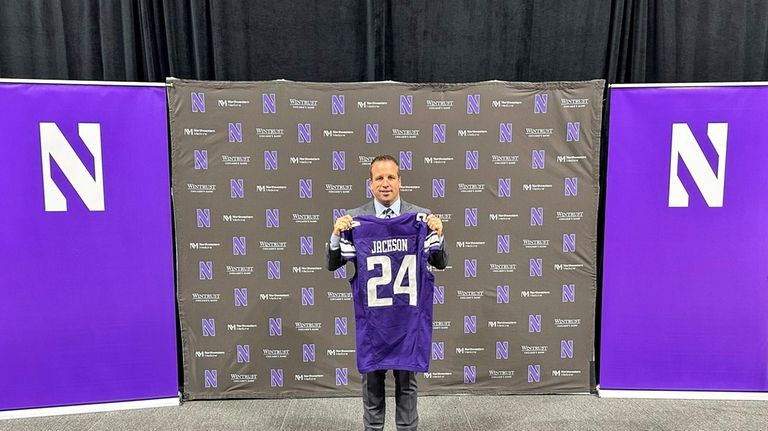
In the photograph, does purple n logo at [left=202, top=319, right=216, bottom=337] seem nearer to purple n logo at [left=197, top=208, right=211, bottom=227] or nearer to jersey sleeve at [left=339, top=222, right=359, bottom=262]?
purple n logo at [left=197, top=208, right=211, bottom=227]

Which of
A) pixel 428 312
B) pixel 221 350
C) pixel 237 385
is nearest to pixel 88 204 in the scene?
pixel 221 350

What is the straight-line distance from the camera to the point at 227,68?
3.25 meters

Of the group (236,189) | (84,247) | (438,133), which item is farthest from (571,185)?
(84,247)

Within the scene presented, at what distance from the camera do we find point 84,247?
296cm

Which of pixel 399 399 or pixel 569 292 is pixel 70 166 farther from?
pixel 569 292

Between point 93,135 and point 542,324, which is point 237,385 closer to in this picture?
point 93,135

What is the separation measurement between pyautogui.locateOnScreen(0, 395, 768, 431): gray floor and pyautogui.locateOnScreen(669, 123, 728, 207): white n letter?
1346 mm

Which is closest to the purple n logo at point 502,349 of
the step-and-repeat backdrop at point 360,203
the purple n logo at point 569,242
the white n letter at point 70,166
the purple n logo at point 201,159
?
the step-and-repeat backdrop at point 360,203

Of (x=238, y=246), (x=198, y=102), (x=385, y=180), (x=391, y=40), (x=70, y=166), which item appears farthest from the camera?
(x=391, y=40)

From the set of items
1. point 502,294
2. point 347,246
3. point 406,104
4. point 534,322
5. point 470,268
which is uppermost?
point 406,104

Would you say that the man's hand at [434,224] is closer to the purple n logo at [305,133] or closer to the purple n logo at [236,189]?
the purple n logo at [305,133]

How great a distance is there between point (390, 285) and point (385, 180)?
0.51m

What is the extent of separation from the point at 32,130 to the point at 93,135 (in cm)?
34

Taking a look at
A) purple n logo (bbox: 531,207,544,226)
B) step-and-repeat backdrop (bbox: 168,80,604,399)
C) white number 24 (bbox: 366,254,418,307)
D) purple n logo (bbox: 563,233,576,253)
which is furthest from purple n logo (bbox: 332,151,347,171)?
purple n logo (bbox: 563,233,576,253)
